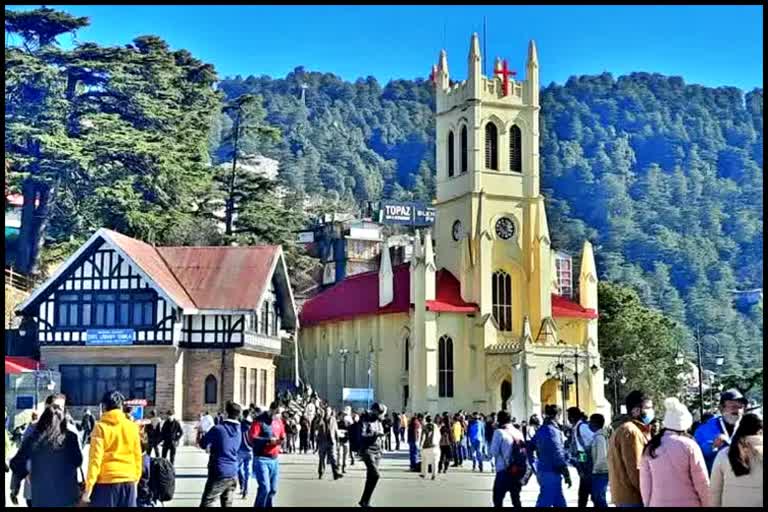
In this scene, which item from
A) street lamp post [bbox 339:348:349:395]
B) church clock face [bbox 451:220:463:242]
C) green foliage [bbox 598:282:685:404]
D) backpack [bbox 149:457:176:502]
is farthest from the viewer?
green foliage [bbox 598:282:685:404]

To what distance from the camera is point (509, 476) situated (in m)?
15.3

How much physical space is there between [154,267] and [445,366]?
20010 millimetres

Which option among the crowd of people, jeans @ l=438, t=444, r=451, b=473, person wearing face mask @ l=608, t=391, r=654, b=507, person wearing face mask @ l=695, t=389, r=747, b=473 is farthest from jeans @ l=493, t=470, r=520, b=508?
jeans @ l=438, t=444, r=451, b=473

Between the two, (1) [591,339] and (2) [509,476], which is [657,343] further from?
(2) [509,476]

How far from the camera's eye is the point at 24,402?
128 ft

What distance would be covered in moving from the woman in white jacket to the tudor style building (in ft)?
115

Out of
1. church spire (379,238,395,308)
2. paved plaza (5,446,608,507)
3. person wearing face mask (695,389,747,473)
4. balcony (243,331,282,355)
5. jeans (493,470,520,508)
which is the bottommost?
paved plaza (5,446,608,507)

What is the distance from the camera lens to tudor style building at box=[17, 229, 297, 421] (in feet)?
143

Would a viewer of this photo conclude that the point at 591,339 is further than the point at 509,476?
Yes

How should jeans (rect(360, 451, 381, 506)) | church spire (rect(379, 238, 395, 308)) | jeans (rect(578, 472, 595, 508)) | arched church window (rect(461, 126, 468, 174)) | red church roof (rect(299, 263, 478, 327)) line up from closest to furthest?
jeans (rect(578, 472, 595, 508)) < jeans (rect(360, 451, 381, 506)) < red church roof (rect(299, 263, 478, 327)) < church spire (rect(379, 238, 395, 308)) < arched church window (rect(461, 126, 468, 174))

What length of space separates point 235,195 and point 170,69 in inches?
284

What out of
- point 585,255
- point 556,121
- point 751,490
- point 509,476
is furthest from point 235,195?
point 556,121

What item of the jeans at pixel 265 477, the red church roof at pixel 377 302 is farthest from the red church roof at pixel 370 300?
the jeans at pixel 265 477

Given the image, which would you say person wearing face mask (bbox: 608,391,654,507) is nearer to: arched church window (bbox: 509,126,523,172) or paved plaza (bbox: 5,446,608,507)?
paved plaza (bbox: 5,446,608,507)
